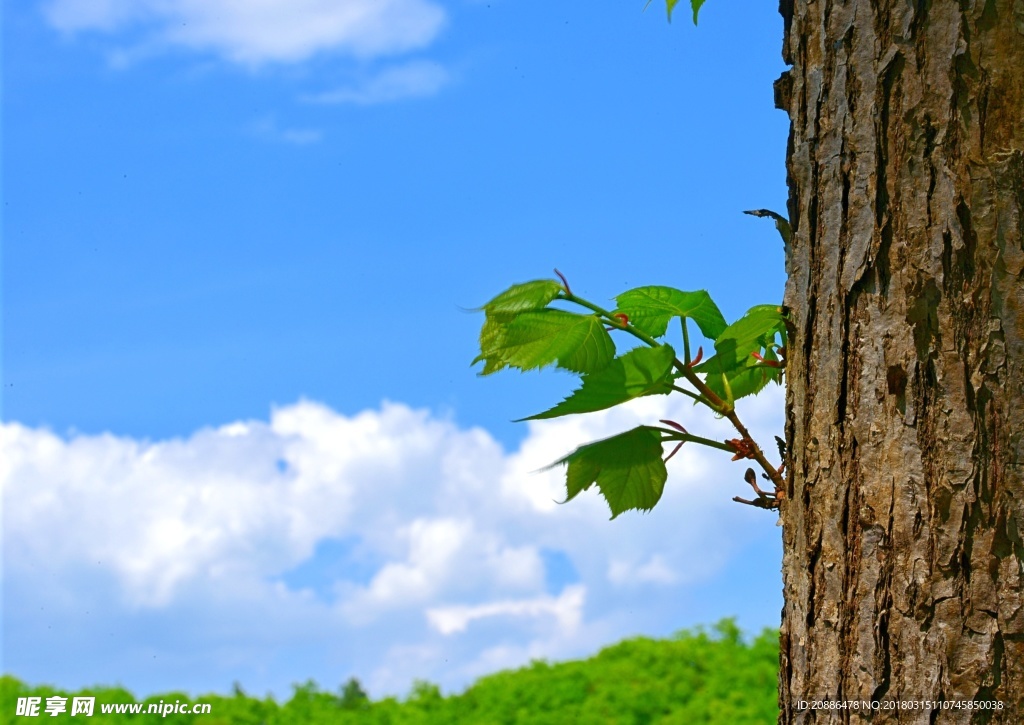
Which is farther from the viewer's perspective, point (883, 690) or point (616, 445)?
point (616, 445)

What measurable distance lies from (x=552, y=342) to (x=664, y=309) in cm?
22

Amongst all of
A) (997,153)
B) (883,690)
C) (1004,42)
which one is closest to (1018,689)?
(883,690)

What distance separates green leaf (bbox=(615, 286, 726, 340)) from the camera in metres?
1.54

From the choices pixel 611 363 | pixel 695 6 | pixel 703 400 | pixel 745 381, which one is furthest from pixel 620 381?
pixel 695 6

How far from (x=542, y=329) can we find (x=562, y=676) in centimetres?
410

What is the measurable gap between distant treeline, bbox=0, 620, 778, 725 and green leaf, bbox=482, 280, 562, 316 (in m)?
3.85

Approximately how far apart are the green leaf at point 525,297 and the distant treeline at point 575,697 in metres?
3.85

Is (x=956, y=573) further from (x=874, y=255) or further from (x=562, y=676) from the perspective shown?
(x=562, y=676)

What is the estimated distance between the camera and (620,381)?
1.36 metres

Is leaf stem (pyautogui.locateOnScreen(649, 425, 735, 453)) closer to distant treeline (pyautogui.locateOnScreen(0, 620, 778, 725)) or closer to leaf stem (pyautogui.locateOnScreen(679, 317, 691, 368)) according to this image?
leaf stem (pyautogui.locateOnScreen(679, 317, 691, 368))

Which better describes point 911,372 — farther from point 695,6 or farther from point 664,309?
point 695,6

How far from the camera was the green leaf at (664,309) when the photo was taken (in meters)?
1.54

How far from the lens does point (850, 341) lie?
1.29 m

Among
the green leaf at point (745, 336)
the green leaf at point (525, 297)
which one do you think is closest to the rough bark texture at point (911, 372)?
the green leaf at point (745, 336)
